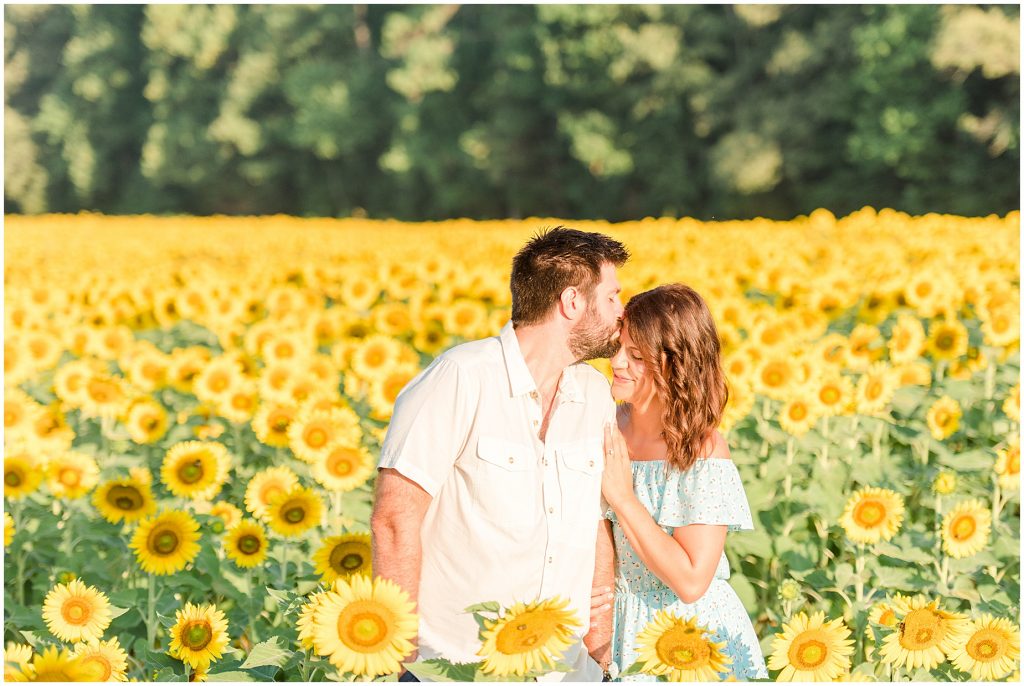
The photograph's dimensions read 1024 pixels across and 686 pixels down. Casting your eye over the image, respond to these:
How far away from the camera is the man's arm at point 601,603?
2816mm

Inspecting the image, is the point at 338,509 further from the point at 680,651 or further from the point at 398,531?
the point at 680,651

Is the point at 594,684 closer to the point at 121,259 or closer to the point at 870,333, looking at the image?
the point at 870,333

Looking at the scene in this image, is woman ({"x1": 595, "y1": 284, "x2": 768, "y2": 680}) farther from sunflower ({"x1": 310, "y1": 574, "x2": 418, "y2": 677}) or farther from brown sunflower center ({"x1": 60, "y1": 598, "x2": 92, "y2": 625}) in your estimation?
brown sunflower center ({"x1": 60, "y1": 598, "x2": 92, "y2": 625})

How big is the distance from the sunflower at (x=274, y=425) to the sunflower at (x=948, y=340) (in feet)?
10.5

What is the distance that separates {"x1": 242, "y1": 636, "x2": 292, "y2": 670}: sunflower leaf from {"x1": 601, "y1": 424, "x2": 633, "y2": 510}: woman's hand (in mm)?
791

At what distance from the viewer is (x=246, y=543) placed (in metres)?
3.41

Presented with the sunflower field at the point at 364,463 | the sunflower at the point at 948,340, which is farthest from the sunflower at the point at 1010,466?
the sunflower at the point at 948,340

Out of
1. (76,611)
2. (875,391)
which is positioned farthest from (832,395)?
(76,611)

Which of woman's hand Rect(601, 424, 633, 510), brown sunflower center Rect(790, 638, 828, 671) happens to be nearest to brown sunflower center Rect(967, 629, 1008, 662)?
brown sunflower center Rect(790, 638, 828, 671)

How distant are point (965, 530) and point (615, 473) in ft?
4.89

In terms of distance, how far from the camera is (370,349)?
5.89m

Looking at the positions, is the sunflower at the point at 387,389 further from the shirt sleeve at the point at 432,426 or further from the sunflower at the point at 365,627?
the sunflower at the point at 365,627

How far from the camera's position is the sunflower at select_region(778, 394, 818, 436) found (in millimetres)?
4699

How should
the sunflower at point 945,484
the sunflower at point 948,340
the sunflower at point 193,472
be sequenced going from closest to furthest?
the sunflower at point 945,484 < the sunflower at point 193,472 < the sunflower at point 948,340
